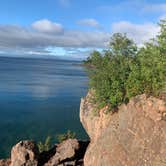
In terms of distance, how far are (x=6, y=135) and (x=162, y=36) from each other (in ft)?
148

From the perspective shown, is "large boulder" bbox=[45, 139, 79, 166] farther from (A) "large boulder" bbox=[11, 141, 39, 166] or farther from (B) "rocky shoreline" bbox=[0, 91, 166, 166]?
(A) "large boulder" bbox=[11, 141, 39, 166]

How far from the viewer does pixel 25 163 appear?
3108 cm

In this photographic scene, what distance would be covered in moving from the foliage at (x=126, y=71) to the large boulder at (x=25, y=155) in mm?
8540

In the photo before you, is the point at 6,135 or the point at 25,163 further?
the point at 6,135

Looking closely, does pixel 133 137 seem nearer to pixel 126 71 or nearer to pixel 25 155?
pixel 126 71

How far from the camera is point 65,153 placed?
31.3 metres

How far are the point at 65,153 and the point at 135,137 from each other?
10.5 metres

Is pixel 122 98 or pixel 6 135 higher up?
pixel 122 98

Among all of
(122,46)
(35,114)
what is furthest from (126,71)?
(35,114)

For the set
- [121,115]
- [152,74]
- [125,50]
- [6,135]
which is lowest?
[6,135]

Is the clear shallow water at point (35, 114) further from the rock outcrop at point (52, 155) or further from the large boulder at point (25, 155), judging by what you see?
the large boulder at point (25, 155)

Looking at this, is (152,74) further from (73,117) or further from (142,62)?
(73,117)

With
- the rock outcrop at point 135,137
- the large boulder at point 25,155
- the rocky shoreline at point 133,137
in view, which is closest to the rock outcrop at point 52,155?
the large boulder at point 25,155

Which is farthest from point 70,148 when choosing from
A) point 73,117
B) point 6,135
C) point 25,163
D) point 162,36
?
point 73,117
